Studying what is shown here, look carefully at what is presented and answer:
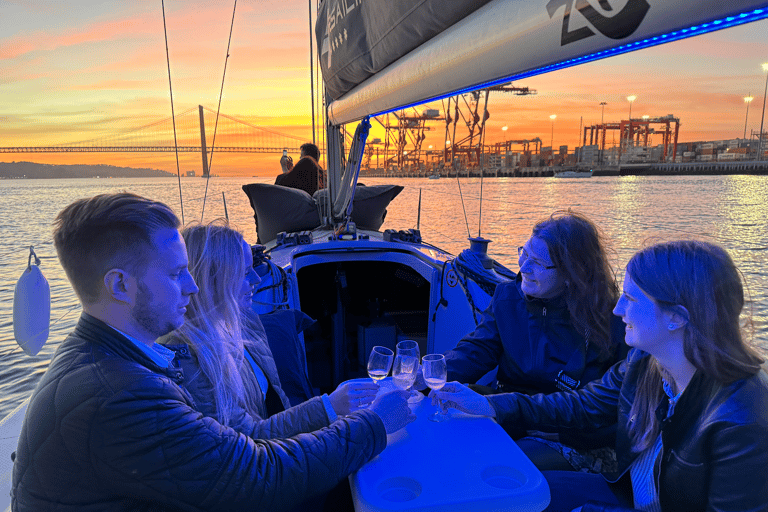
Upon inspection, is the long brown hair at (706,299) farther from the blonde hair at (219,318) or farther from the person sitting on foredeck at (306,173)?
the person sitting on foredeck at (306,173)

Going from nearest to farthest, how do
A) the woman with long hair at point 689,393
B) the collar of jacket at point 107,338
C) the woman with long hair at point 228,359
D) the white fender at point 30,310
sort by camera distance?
1. the collar of jacket at point 107,338
2. the woman with long hair at point 689,393
3. the woman with long hair at point 228,359
4. the white fender at point 30,310

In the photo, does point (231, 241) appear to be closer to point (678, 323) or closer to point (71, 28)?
point (678, 323)

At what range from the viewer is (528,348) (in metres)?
1.66

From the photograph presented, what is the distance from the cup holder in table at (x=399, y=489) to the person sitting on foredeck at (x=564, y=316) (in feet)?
1.99

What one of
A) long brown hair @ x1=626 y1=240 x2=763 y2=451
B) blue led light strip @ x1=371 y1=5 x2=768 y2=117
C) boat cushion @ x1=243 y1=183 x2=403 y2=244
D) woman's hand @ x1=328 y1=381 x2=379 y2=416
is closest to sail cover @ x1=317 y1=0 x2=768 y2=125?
blue led light strip @ x1=371 y1=5 x2=768 y2=117

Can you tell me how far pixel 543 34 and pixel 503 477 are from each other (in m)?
0.82

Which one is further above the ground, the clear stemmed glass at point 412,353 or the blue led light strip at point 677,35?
the blue led light strip at point 677,35

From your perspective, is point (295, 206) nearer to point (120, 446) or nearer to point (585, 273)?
point (585, 273)

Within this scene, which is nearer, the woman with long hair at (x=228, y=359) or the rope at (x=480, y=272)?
the woman with long hair at (x=228, y=359)

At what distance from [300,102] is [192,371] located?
358 cm

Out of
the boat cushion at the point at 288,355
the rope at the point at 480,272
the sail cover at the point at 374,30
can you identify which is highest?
the sail cover at the point at 374,30

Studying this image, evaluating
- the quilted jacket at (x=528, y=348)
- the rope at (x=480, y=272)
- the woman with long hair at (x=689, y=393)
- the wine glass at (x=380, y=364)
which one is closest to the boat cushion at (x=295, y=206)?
the rope at (x=480, y=272)

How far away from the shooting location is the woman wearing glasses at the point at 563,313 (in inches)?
62.3

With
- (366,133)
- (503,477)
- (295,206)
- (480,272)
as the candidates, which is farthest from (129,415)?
(295,206)
